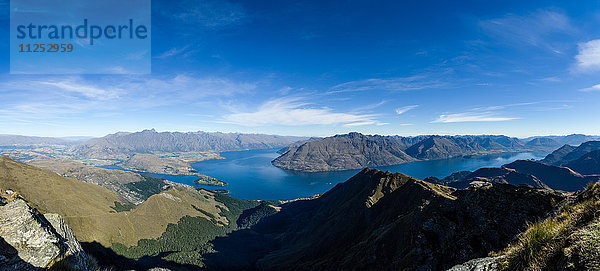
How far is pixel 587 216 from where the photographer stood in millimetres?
8633

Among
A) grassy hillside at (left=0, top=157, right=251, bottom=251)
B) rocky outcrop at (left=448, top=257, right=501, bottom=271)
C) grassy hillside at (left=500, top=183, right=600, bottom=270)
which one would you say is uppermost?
grassy hillside at (left=500, top=183, right=600, bottom=270)

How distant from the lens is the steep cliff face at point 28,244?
13.7m

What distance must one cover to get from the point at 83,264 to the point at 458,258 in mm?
37481

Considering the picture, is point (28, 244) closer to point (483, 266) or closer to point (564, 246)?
point (483, 266)

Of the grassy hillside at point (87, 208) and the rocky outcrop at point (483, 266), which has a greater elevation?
the rocky outcrop at point (483, 266)

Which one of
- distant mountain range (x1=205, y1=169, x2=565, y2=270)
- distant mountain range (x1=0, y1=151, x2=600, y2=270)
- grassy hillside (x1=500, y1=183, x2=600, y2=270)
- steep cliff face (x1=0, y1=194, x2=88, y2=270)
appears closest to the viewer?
grassy hillside (x1=500, y1=183, x2=600, y2=270)

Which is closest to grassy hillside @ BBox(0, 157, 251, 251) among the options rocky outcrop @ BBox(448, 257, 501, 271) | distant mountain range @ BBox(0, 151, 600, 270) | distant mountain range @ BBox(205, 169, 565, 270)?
distant mountain range @ BBox(0, 151, 600, 270)

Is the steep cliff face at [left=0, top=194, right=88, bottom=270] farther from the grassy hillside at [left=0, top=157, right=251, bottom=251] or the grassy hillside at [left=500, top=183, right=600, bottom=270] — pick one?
the grassy hillside at [left=0, top=157, right=251, bottom=251]

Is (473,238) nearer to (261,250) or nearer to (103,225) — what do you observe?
(261,250)

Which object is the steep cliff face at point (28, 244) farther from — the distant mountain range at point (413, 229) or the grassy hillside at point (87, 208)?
the grassy hillside at point (87, 208)

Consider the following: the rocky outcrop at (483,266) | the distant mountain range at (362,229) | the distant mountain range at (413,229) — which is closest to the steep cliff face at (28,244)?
the distant mountain range at (362,229)

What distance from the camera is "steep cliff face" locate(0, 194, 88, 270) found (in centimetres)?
1375

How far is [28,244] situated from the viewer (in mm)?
14727

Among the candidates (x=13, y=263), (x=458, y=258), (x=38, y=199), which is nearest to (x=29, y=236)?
(x=13, y=263)
